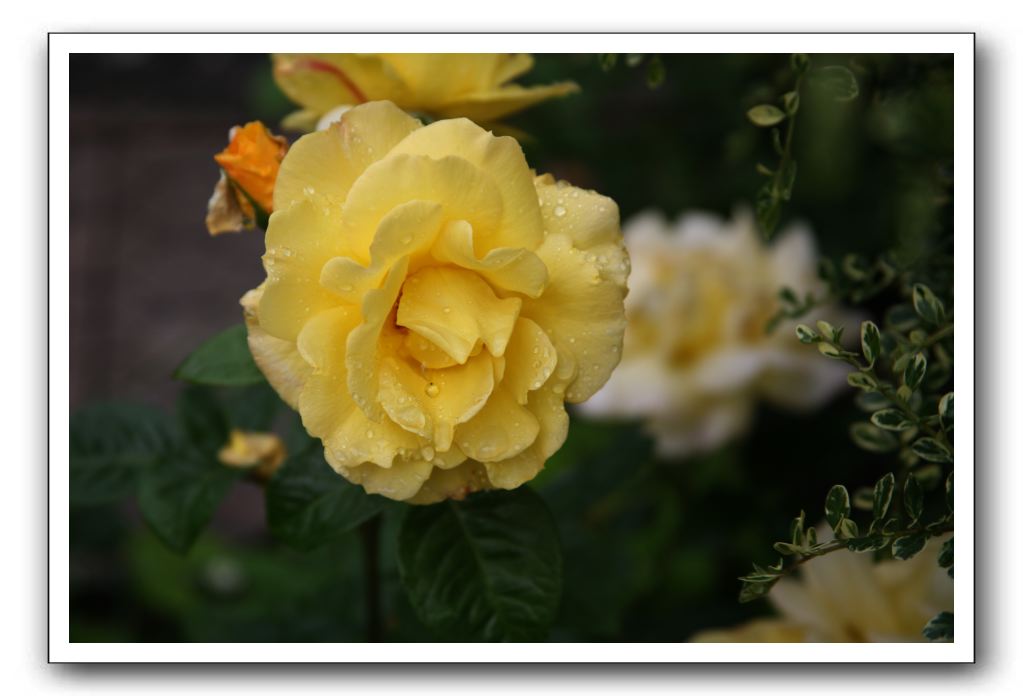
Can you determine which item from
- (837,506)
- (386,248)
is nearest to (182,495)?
(386,248)

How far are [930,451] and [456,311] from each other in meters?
0.40

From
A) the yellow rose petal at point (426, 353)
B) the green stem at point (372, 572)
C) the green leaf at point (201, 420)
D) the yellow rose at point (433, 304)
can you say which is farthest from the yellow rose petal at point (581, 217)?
the green leaf at point (201, 420)

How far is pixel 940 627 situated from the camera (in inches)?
32.6

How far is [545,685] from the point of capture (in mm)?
913

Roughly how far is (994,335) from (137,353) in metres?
1.59

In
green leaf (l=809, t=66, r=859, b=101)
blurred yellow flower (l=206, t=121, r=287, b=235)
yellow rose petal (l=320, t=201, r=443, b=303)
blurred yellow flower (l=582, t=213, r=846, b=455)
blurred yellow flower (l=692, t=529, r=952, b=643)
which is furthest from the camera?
blurred yellow flower (l=582, t=213, r=846, b=455)

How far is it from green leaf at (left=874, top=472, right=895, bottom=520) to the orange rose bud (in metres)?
0.47

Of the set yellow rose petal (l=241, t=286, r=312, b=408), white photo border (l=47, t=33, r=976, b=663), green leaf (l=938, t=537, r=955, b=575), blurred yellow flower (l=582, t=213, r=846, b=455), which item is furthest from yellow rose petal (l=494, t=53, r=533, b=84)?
green leaf (l=938, t=537, r=955, b=575)

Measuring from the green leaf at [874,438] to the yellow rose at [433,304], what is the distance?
345mm

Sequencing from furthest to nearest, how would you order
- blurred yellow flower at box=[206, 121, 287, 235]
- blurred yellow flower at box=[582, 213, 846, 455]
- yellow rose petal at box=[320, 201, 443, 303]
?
1. blurred yellow flower at box=[582, 213, 846, 455]
2. blurred yellow flower at box=[206, 121, 287, 235]
3. yellow rose petal at box=[320, 201, 443, 303]

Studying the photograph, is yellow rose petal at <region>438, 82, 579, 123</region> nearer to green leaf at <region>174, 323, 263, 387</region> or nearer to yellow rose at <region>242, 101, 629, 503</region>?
yellow rose at <region>242, 101, 629, 503</region>

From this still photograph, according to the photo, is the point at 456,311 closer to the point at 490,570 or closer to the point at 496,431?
the point at 496,431

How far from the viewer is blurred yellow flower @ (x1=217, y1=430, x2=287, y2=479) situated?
0.94m
